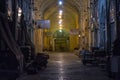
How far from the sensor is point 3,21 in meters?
16.9

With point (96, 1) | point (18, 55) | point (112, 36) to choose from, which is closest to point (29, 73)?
point (18, 55)

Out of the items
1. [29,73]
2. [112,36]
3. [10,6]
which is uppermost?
[10,6]

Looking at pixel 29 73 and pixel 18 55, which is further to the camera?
pixel 29 73

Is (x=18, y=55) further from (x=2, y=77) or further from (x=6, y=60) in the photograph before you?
(x=2, y=77)

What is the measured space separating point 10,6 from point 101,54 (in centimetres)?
879

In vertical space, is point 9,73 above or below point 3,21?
below

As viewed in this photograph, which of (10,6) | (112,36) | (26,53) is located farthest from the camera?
(112,36)

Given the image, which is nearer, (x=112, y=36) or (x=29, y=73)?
(x=29, y=73)

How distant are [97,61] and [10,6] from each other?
8.20 metres

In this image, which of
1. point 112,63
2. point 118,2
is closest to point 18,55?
point 112,63

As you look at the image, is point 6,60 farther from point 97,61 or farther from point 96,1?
point 96,1

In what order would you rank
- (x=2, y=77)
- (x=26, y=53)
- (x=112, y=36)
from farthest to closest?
(x=112, y=36) < (x=26, y=53) < (x=2, y=77)

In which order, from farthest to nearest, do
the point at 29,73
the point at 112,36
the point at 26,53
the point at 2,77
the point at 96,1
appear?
the point at 96,1 < the point at 112,36 < the point at 26,53 < the point at 29,73 < the point at 2,77

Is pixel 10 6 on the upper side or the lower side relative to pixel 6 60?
upper
